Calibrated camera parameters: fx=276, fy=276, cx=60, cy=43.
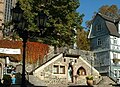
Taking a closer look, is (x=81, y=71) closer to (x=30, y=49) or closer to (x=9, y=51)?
(x=30, y=49)

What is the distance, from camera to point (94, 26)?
46.7m

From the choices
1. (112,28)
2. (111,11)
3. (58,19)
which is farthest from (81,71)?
(111,11)

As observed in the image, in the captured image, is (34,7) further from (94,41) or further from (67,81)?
(94,41)

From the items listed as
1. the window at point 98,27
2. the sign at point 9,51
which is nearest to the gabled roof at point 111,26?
the window at point 98,27

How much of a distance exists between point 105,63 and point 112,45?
3.22m

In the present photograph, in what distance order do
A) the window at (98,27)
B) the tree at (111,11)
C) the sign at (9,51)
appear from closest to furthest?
1. the sign at (9,51)
2. the window at (98,27)
3. the tree at (111,11)

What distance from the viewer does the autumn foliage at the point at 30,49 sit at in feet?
98.9

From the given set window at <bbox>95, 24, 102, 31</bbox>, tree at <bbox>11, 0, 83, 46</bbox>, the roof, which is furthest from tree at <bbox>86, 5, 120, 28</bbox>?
tree at <bbox>11, 0, 83, 46</bbox>

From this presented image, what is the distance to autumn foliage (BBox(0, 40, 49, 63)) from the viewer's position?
98.9ft

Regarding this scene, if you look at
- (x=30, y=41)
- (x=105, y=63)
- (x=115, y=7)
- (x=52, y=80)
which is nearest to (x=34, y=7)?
(x=30, y=41)

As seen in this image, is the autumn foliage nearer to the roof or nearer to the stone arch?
the stone arch

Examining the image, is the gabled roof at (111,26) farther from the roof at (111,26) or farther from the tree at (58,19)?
the tree at (58,19)

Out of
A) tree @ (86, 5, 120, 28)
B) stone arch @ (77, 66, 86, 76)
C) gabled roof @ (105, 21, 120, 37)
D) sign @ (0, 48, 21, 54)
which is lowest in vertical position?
stone arch @ (77, 66, 86, 76)

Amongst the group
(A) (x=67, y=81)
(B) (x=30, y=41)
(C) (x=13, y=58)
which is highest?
(B) (x=30, y=41)
